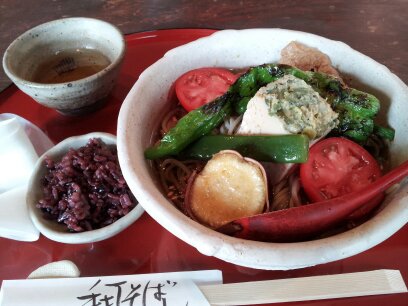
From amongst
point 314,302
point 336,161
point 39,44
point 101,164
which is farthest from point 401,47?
point 39,44

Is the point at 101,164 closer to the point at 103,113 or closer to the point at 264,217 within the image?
the point at 103,113

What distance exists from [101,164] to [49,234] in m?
0.30

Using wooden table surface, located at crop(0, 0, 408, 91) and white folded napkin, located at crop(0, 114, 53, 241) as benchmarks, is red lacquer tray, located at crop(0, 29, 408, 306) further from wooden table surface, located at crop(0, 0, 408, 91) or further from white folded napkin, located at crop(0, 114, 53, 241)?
wooden table surface, located at crop(0, 0, 408, 91)

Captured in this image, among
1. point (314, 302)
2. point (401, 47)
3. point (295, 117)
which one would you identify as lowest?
point (314, 302)

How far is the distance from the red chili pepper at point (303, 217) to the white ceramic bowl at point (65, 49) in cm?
87

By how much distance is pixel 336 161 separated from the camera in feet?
4.00

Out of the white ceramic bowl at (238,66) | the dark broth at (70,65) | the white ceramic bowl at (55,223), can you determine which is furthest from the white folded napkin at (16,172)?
the white ceramic bowl at (238,66)

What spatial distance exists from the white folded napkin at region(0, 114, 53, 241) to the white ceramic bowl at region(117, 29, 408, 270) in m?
0.45

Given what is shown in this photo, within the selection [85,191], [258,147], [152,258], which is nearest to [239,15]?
[258,147]

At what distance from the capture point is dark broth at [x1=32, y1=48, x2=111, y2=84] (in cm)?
171

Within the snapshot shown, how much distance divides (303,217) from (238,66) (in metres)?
0.82

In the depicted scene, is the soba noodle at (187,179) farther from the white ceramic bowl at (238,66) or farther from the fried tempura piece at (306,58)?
the fried tempura piece at (306,58)

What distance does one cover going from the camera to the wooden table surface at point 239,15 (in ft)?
7.37

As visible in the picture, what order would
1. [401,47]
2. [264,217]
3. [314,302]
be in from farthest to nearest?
1. [401,47]
2. [314,302]
3. [264,217]
